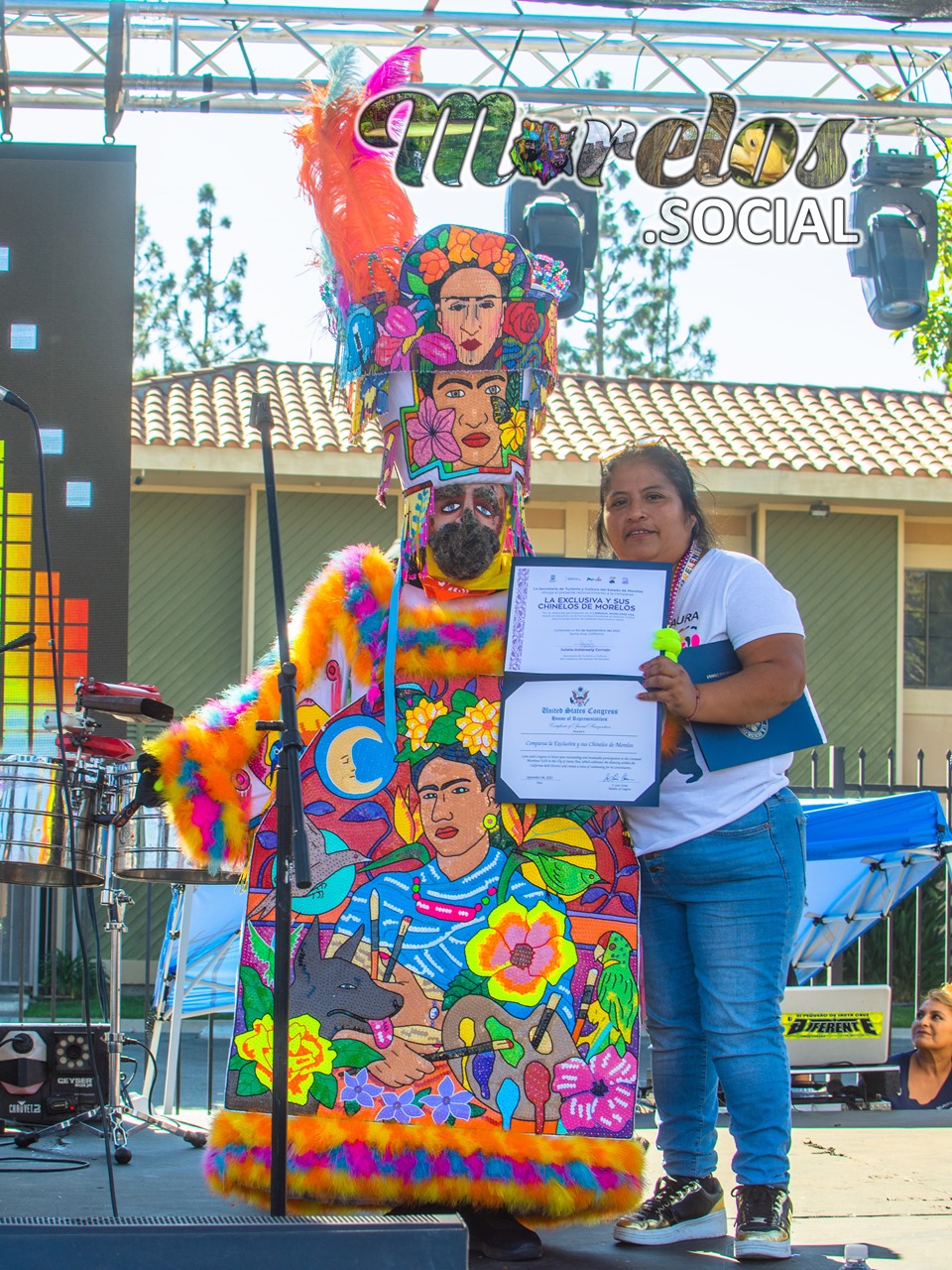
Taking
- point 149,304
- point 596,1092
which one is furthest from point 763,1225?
point 149,304

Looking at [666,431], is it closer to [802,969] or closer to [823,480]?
[823,480]

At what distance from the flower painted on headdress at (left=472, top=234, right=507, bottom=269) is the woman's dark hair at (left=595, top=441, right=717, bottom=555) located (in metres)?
0.56

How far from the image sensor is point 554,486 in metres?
12.8

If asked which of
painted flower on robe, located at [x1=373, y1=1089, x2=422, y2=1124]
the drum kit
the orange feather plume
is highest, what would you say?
the orange feather plume

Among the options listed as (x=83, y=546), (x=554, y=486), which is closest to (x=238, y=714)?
(x=83, y=546)

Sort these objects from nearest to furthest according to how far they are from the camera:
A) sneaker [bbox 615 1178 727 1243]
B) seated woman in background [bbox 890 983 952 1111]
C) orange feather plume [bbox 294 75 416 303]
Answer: sneaker [bbox 615 1178 727 1243] < orange feather plume [bbox 294 75 416 303] < seated woman in background [bbox 890 983 952 1111]

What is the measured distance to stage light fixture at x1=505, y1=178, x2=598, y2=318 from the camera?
25.6 feet

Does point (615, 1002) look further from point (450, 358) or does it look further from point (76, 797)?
→ point (76, 797)

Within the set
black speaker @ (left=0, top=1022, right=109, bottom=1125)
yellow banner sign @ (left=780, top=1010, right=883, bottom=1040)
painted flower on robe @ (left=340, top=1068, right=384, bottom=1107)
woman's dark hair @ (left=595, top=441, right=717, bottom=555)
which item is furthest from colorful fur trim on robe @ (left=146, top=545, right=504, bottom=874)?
yellow banner sign @ (left=780, top=1010, right=883, bottom=1040)

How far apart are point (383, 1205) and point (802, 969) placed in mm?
4732

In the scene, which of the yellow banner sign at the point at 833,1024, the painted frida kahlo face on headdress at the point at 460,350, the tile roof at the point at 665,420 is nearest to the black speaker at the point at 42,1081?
the painted frida kahlo face on headdress at the point at 460,350

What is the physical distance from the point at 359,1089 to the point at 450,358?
1.69 meters

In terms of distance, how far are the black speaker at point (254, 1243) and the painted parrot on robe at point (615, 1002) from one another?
2.39 feet

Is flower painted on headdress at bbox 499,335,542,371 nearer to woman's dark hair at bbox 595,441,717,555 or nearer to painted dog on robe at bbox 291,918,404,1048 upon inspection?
woman's dark hair at bbox 595,441,717,555
